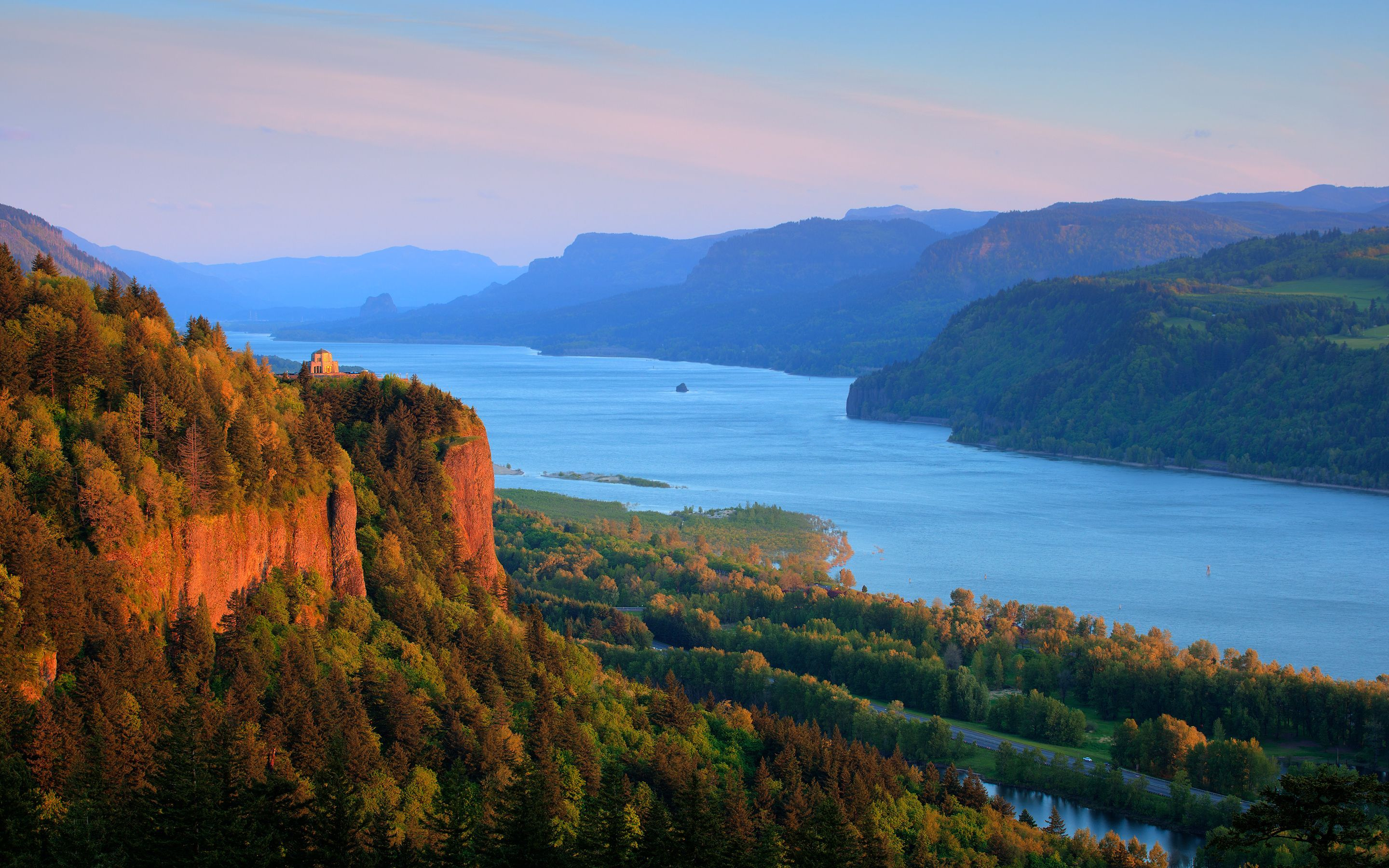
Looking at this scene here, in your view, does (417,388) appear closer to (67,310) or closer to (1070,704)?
(67,310)

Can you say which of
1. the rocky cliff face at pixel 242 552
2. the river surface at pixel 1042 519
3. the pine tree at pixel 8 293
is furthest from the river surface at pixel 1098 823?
the pine tree at pixel 8 293

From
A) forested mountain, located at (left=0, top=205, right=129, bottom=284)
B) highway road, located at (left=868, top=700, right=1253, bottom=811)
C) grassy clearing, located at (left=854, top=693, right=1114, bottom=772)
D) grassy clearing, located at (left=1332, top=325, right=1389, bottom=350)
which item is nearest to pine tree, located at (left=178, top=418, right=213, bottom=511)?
grassy clearing, located at (left=854, top=693, right=1114, bottom=772)

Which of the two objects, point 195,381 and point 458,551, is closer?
point 195,381

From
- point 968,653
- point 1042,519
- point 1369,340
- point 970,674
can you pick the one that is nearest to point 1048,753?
point 970,674

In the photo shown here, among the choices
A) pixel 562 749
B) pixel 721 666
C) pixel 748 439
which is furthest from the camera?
pixel 748 439

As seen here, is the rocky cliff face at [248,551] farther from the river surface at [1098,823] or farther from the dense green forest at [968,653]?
the river surface at [1098,823]

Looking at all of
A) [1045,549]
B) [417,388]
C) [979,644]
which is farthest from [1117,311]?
[417,388]

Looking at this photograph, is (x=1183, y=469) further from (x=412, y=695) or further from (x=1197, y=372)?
(x=412, y=695)
